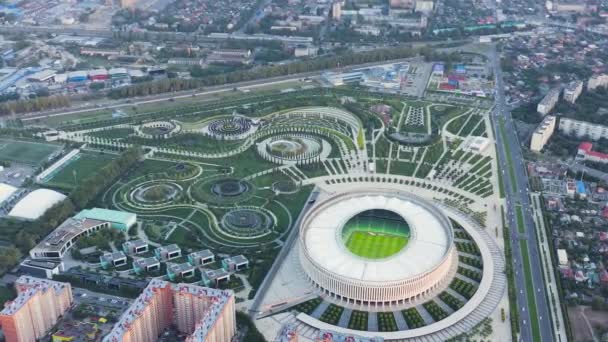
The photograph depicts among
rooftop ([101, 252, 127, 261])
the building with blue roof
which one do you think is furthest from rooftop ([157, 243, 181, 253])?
the building with blue roof

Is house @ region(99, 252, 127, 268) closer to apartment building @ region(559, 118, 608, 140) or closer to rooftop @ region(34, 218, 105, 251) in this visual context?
rooftop @ region(34, 218, 105, 251)

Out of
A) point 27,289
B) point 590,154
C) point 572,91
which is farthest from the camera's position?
point 572,91

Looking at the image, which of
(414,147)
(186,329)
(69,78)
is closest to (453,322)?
(186,329)

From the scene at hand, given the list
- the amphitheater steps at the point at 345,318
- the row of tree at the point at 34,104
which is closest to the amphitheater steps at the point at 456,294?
the amphitheater steps at the point at 345,318

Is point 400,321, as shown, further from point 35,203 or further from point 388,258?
point 35,203

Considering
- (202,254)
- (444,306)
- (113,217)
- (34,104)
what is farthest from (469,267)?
(34,104)

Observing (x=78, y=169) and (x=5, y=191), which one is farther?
(x=78, y=169)

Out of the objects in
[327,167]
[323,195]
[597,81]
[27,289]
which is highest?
[597,81]

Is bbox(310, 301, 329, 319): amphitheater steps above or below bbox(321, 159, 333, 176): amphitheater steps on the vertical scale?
below

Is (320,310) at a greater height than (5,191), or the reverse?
(5,191)
